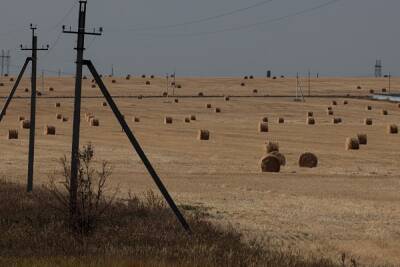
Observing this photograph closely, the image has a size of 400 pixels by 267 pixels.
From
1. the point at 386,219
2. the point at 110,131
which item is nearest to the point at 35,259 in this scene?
the point at 386,219

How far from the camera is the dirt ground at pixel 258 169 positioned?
17.4m

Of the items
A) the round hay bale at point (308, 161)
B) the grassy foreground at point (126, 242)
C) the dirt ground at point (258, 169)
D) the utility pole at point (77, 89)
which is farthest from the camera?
the round hay bale at point (308, 161)

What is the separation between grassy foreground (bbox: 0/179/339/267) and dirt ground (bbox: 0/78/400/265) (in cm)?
167

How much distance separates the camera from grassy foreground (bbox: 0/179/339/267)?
38.5 feet

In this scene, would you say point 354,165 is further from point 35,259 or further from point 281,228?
point 35,259

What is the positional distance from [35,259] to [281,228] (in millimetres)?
6945

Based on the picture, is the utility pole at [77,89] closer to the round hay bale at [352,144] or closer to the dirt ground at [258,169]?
the dirt ground at [258,169]

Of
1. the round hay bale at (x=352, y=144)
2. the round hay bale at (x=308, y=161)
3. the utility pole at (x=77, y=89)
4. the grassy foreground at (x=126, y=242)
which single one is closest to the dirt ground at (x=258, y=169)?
the round hay bale at (x=308, y=161)

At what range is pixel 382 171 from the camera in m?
29.1

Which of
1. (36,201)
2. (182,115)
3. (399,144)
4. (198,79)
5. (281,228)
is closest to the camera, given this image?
(281,228)

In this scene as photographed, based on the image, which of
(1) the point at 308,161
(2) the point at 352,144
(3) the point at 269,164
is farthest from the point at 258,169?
(2) the point at 352,144

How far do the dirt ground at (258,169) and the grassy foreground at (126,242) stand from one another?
167 centimetres

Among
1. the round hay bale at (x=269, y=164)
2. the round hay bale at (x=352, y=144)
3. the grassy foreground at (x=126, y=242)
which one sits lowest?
the grassy foreground at (x=126, y=242)

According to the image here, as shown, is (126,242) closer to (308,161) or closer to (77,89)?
(77,89)
